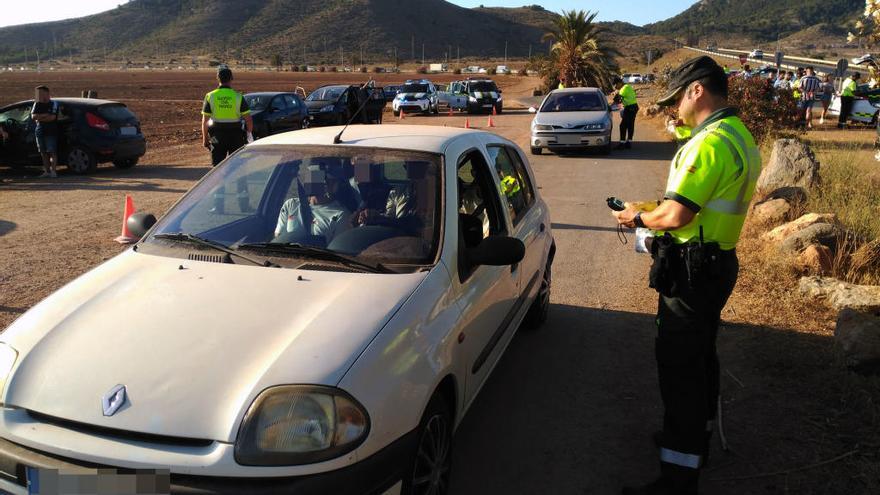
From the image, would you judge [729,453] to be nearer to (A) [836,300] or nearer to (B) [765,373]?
(B) [765,373]

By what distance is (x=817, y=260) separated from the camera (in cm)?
611

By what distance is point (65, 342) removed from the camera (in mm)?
2611

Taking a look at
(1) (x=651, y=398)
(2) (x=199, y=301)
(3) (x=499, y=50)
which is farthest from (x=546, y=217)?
(3) (x=499, y=50)

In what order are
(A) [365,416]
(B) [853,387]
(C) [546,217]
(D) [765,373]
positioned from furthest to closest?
(C) [546,217], (D) [765,373], (B) [853,387], (A) [365,416]

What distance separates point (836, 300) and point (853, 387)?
5.07ft

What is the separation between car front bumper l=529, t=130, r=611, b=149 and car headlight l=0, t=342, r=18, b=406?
14070 millimetres

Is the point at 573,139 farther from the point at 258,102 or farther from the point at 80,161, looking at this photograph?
the point at 80,161

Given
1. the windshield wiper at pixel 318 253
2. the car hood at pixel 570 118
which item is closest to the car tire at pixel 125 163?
the car hood at pixel 570 118

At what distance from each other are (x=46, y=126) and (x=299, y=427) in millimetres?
12270

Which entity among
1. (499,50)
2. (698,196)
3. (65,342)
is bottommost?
(65,342)

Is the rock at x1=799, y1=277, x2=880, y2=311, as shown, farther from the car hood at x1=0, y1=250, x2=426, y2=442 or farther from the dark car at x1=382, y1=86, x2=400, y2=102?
the dark car at x1=382, y1=86, x2=400, y2=102

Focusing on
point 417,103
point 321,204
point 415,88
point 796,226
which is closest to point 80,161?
point 321,204

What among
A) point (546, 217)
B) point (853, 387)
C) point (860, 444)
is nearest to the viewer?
point (860, 444)

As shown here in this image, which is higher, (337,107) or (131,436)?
(337,107)
